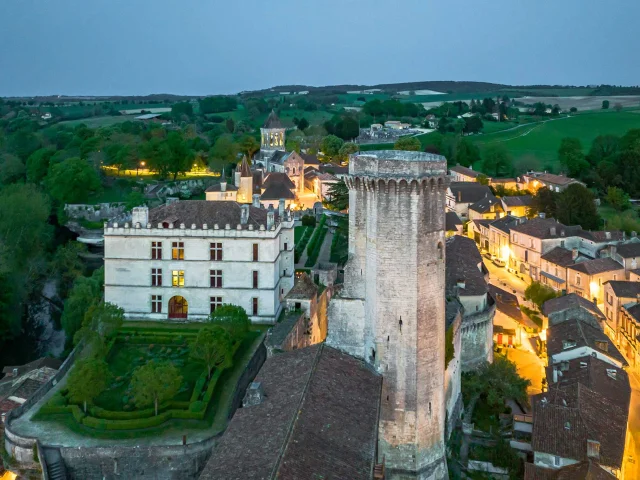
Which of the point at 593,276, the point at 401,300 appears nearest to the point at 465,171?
the point at 593,276

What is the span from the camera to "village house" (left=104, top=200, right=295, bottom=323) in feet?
131

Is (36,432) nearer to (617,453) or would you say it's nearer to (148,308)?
(148,308)

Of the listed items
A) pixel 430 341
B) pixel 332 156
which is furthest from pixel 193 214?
pixel 332 156

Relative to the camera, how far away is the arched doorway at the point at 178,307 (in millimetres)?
40500

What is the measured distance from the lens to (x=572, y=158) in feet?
306

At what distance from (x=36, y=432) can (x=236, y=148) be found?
74859 mm

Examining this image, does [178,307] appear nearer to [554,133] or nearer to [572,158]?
[572,158]

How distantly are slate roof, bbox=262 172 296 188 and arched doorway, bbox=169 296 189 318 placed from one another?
38658 millimetres

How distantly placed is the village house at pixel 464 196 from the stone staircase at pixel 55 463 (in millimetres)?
60564

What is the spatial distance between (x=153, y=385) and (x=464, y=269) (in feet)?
71.3

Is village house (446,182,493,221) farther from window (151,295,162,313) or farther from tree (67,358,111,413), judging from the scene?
tree (67,358,111,413)

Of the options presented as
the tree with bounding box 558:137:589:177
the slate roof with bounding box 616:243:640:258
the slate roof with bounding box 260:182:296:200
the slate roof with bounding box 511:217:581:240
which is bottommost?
the slate roof with bounding box 616:243:640:258

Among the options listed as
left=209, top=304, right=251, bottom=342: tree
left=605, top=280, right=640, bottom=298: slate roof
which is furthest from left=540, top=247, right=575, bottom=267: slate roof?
left=209, top=304, right=251, bottom=342: tree

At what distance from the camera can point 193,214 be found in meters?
41.5
